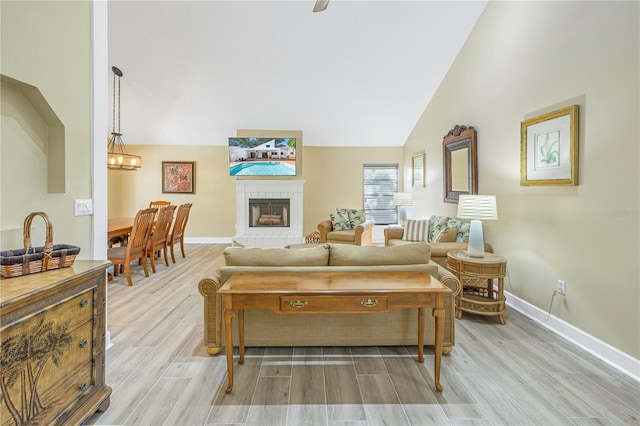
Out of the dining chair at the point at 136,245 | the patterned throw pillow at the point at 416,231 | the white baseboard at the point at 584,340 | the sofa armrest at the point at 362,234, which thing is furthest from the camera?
the sofa armrest at the point at 362,234

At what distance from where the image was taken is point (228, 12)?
13.1 feet

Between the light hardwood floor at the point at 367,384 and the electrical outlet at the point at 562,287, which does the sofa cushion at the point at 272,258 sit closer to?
the light hardwood floor at the point at 367,384

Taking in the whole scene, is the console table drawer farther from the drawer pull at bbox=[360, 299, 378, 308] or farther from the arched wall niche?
the arched wall niche

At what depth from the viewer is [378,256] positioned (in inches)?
90.0

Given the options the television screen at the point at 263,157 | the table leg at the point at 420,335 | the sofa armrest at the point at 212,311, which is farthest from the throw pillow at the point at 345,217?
the sofa armrest at the point at 212,311

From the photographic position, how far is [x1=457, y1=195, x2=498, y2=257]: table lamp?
307 cm

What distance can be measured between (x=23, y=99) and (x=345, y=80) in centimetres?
432

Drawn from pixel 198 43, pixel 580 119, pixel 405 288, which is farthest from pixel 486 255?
pixel 198 43

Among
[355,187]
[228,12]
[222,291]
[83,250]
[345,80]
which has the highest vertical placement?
[228,12]

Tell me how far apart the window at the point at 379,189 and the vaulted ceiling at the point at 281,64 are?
805mm

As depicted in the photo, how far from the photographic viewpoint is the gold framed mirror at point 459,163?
4.09 m

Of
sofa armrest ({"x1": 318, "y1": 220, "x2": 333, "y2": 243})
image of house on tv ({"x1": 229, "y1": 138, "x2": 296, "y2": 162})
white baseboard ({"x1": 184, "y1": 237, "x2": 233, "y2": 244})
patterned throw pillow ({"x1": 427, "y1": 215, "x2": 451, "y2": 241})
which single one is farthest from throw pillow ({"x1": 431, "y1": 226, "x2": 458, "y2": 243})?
white baseboard ({"x1": 184, "y1": 237, "x2": 233, "y2": 244})

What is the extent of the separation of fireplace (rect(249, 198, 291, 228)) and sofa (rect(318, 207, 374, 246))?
3.77ft

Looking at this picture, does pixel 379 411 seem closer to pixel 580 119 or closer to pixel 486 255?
pixel 486 255
